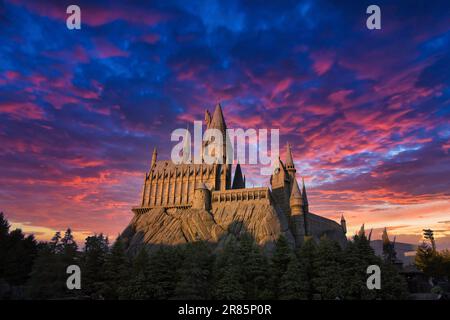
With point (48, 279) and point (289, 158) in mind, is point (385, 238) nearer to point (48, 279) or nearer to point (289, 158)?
point (289, 158)

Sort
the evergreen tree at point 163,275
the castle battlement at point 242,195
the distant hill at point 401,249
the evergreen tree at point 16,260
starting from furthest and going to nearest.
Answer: the distant hill at point 401,249 < the castle battlement at point 242,195 < the evergreen tree at point 16,260 < the evergreen tree at point 163,275

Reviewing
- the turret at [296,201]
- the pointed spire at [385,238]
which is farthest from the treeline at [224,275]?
the pointed spire at [385,238]

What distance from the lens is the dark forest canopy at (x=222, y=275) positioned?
151ft

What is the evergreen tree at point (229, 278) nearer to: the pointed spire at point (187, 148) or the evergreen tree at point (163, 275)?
the evergreen tree at point (163, 275)

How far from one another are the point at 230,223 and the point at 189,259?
33607 mm

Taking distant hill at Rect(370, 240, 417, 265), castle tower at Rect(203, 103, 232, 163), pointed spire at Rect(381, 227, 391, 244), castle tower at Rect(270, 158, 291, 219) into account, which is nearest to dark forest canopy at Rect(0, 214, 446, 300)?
castle tower at Rect(270, 158, 291, 219)

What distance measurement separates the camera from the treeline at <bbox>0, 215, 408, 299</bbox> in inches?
1806

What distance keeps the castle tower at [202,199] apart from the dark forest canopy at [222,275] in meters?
34.1

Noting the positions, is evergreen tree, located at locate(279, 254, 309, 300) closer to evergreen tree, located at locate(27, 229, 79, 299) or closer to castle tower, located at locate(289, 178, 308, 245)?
Answer: evergreen tree, located at locate(27, 229, 79, 299)

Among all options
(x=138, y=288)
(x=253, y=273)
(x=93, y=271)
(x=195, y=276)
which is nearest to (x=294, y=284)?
(x=253, y=273)

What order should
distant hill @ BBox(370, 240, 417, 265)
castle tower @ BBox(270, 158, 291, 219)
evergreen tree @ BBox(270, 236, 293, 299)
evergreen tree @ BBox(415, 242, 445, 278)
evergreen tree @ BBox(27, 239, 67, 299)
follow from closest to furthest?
evergreen tree @ BBox(270, 236, 293, 299) < evergreen tree @ BBox(27, 239, 67, 299) < evergreen tree @ BBox(415, 242, 445, 278) < castle tower @ BBox(270, 158, 291, 219) < distant hill @ BBox(370, 240, 417, 265)
